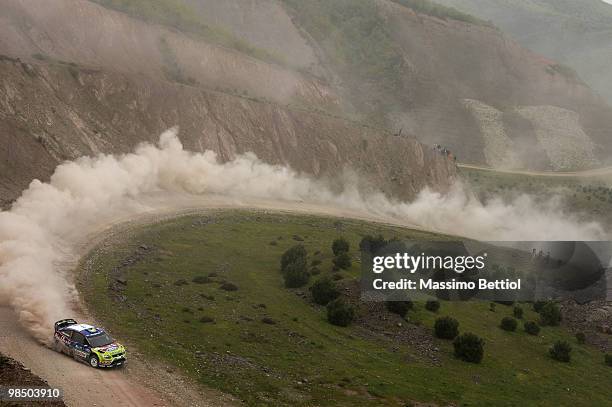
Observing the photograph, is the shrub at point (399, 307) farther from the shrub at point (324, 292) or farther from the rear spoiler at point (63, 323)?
the rear spoiler at point (63, 323)

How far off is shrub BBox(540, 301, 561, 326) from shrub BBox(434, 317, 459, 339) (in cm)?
1371

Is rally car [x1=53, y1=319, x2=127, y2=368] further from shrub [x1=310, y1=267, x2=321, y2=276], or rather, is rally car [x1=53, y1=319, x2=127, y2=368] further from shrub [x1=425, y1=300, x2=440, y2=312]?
shrub [x1=425, y1=300, x2=440, y2=312]

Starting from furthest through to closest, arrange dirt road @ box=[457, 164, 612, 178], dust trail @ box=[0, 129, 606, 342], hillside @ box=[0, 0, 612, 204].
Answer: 1. dirt road @ box=[457, 164, 612, 178]
2. hillside @ box=[0, 0, 612, 204]
3. dust trail @ box=[0, 129, 606, 342]

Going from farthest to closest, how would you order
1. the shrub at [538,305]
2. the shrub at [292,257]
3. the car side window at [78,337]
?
the shrub at [538,305] < the shrub at [292,257] < the car side window at [78,337]

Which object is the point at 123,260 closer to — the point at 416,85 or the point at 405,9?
the point at 416,85

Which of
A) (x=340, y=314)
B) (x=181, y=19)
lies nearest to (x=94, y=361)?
(x=340, y=314)

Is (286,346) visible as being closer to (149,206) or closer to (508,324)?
(508,324)

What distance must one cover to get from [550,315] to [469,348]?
1661 centimetres

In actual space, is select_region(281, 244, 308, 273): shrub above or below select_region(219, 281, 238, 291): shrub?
above

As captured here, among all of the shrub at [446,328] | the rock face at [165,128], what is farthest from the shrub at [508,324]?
the rock face at [165,128]

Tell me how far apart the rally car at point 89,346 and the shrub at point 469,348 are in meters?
23.7

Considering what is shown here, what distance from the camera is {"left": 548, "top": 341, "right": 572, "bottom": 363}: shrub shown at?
52844 mm

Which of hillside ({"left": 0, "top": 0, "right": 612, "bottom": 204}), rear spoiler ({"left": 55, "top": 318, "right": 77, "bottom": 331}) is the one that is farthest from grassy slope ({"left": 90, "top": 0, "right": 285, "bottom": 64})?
rear spoiler ({"left": 55, "top": 318, "right": 77, "bottom": 331})

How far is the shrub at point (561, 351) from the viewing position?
5284cm
